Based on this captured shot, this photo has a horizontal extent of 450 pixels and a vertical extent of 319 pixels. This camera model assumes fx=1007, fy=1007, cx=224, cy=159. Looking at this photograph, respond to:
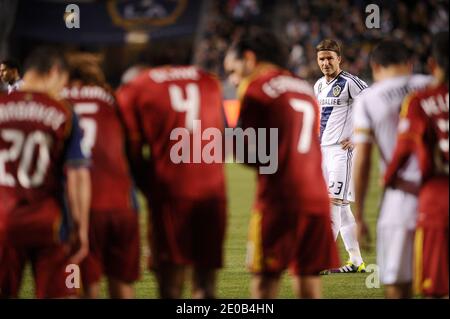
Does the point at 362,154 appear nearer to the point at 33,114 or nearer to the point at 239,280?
the point at 33,114

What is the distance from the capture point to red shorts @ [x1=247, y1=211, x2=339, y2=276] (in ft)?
21.6

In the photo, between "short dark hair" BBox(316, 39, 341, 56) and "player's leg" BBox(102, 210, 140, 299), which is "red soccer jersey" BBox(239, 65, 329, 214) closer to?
"player's leg" BBox(102, 210, 140, 299)

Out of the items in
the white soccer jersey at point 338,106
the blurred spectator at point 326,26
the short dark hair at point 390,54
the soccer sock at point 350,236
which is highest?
the blurred spectator at point 326,26

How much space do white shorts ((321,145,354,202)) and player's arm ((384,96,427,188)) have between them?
4.03 meters

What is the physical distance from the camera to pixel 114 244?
6.67 meters

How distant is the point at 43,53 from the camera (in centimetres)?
643

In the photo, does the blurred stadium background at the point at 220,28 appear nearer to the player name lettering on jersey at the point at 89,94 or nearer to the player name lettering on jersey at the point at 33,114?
the player name lettering on jersey at the point at 89,94

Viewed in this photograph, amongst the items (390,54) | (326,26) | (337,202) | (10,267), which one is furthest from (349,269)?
(326,26)

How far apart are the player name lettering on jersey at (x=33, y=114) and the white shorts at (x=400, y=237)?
221cm

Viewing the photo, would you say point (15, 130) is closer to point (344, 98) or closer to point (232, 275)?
point (232, 275)

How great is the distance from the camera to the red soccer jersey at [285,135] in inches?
258

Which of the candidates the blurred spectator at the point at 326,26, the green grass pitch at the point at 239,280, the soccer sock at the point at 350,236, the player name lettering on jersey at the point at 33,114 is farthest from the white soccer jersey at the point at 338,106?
the blurred spectator at the point at 326,26
